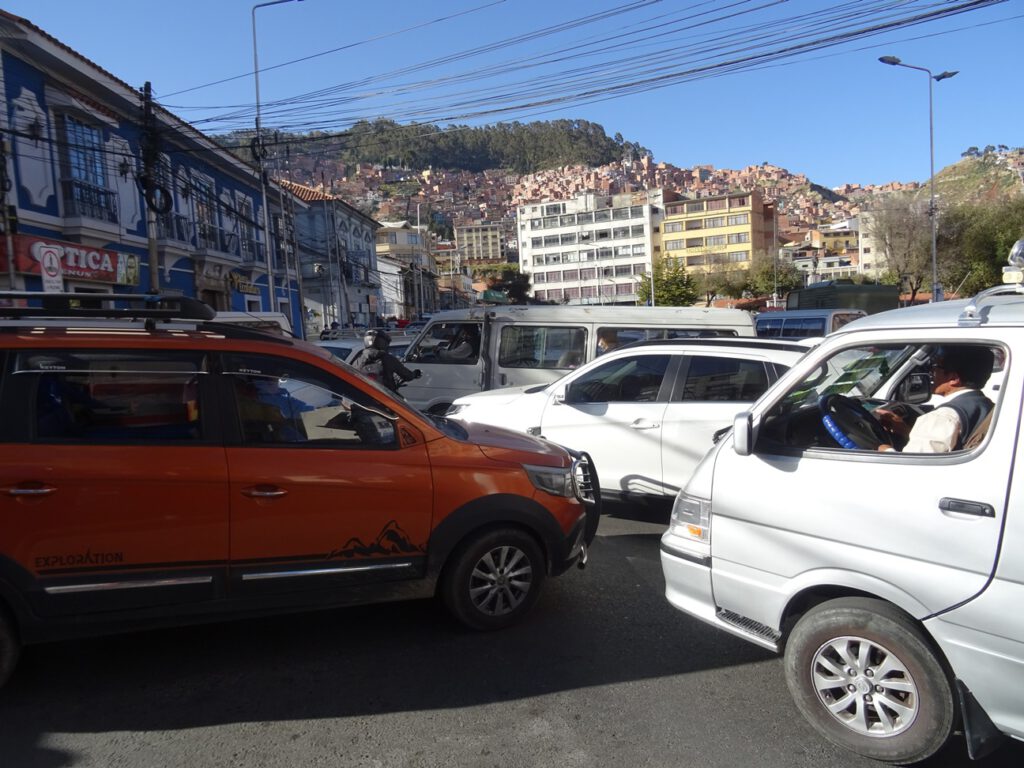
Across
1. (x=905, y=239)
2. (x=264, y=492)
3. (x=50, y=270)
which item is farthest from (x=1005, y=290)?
(x=905, y=239)

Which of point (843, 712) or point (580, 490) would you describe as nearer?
point (843, 712)

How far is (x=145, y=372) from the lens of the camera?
11.5 feet

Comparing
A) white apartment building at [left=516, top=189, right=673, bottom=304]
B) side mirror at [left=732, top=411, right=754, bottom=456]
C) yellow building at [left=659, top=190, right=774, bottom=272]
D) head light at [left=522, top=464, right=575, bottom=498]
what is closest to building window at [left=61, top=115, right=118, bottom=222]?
head light at [left=522, top=464, right=575, bottom=498]

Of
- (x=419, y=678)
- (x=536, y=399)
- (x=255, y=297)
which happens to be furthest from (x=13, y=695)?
(x=255, y=297)

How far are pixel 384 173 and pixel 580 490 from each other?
200 meters

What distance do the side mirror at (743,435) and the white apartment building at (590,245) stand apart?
102 m

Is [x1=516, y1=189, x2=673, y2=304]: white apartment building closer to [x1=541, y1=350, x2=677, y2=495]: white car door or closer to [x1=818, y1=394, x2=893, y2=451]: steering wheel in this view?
[x1=541, y1=350, x2=677, y2=495]: white car door

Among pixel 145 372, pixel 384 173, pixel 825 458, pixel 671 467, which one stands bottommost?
pixel 671 467

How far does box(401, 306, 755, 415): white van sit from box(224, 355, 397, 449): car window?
5.72 meters

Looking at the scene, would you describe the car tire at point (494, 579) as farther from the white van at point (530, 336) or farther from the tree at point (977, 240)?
the tree at point (977, 240)

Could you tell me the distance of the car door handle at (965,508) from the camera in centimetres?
243

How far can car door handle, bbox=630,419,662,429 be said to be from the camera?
19.7ft

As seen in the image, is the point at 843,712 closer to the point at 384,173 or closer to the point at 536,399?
the point at 536,399

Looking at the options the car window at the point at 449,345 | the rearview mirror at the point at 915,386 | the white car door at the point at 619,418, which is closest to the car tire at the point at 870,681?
the rearview mirror at the point at 915,386
